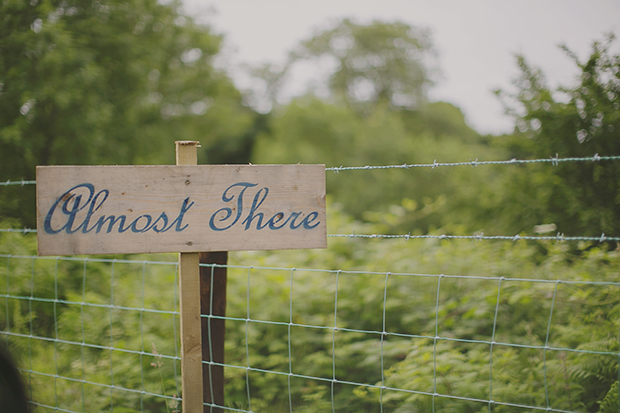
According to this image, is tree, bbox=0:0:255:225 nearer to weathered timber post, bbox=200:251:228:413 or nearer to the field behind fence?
the field behind fence

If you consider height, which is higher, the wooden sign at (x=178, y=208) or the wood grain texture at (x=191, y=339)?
the wooden sign at (x=178, y=208)

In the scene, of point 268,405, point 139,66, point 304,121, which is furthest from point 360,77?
point 268,405

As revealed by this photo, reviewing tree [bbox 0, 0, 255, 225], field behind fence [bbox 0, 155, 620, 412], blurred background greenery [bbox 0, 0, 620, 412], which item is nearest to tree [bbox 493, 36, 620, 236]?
blurred background greenery [bbox 0, 0, 620, 412]

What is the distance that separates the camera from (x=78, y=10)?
247 inches

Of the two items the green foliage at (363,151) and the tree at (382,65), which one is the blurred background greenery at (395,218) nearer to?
the green foliage at (363,151)

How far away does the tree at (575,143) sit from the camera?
3.39 m

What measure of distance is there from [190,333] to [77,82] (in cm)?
544

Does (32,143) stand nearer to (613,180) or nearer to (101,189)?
(101,189)

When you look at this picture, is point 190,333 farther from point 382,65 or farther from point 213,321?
point 382,65

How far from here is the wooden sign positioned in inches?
66.7

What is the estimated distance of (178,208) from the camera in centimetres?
177

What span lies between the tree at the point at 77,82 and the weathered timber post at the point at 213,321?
359cm

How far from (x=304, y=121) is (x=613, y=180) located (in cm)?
2045

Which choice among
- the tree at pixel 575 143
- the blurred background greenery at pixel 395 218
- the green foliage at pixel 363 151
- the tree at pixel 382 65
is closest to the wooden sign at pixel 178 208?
the blurred background greenery at pixel 395 218
